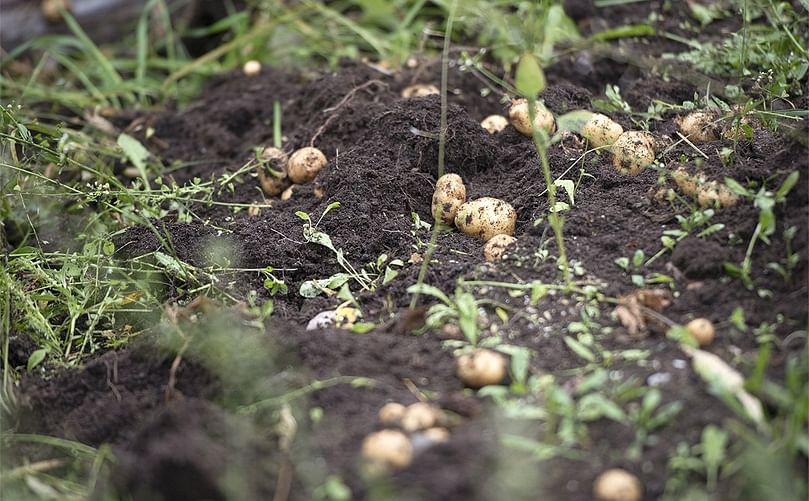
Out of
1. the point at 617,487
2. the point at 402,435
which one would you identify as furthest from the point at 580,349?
the point at 402,435

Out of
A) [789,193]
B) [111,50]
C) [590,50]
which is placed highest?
[789,193]

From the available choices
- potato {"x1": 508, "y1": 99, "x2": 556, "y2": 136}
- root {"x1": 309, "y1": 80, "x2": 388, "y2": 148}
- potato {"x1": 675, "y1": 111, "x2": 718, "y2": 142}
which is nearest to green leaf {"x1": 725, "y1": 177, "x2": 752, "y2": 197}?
potato {"x1": 675, "y1": 111, "x2": 718, "y2": 142}

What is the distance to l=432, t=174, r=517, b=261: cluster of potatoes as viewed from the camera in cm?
274

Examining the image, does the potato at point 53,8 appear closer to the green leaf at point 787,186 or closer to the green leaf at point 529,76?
the green leaf at point 529,76

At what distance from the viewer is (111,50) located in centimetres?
491

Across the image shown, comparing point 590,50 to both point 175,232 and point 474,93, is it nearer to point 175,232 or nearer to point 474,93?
point 474,93

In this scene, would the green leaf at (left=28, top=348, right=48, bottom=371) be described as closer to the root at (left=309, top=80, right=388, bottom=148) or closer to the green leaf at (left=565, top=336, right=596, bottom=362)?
the root at (left=309, top=80, right=388, bottom=148)

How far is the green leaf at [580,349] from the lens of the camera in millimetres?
2096

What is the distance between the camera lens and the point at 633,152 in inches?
110

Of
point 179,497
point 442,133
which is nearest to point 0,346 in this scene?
point 179,497

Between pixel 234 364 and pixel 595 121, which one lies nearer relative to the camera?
pixel 234 364

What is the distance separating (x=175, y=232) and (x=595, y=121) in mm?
1538

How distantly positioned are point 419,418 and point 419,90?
6.49 feet

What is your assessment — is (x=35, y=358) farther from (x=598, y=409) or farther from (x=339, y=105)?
(x=598, y=409)
